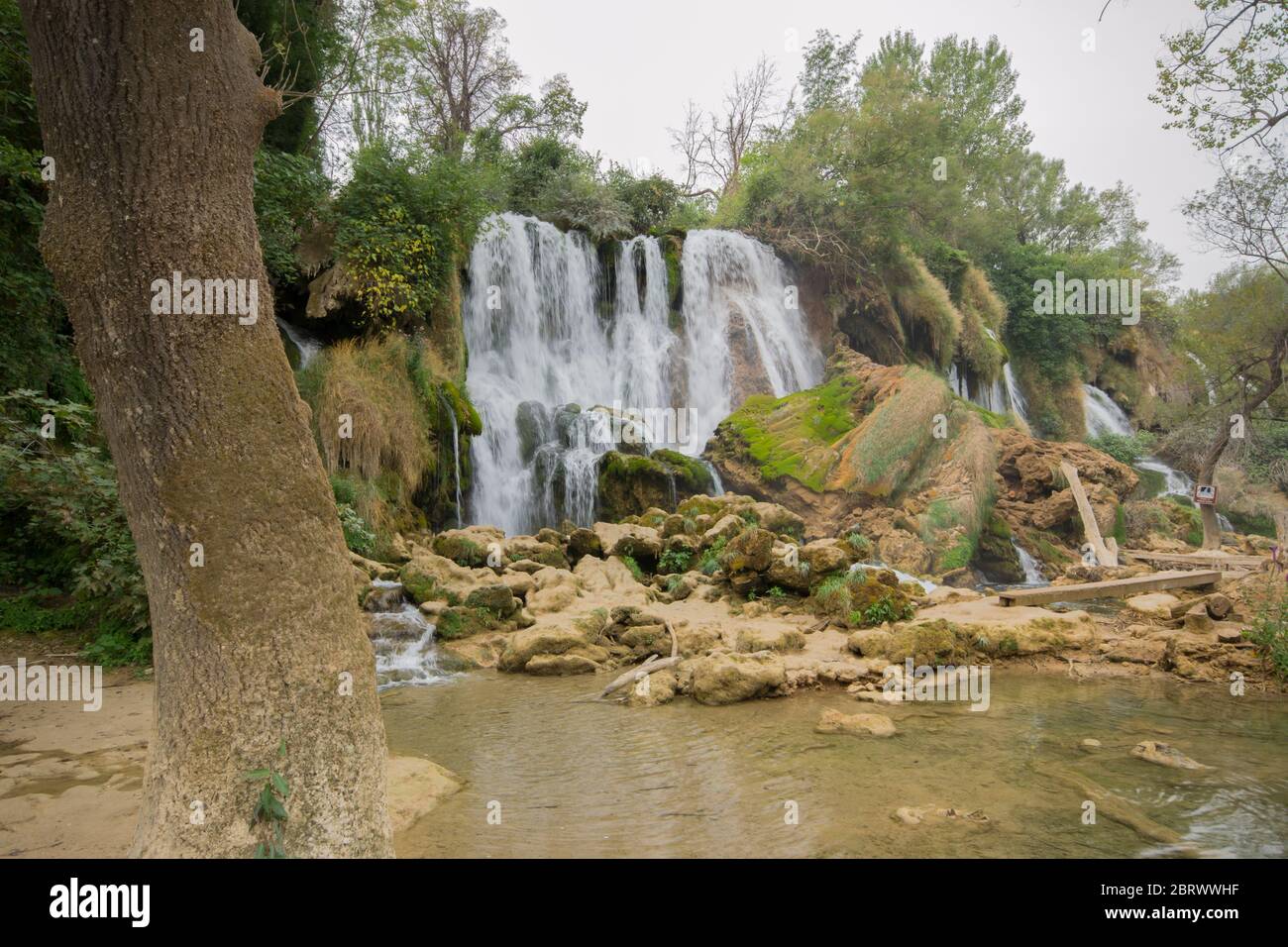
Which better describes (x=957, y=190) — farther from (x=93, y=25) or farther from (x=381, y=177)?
(x=93, y=25)

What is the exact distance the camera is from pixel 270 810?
112 inches

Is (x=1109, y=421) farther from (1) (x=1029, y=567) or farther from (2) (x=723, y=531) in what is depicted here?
(2) (x=723, y=531)

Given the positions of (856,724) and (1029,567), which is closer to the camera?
(856,724)

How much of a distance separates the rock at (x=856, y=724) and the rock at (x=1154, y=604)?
5321mm

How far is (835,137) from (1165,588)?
1941 cm

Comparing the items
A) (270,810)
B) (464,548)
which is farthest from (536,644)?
(270,810)

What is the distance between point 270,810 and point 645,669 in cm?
488

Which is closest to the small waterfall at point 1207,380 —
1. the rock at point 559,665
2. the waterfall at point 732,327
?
the waterfall at point 732,327

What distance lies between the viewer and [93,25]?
2.71 m

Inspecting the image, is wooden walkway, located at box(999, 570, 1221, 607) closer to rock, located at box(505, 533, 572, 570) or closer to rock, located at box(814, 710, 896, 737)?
rock, located at box(814, 710, 896, 737)

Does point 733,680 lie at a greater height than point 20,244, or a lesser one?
lesser

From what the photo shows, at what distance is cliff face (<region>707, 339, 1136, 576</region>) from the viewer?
548 inches

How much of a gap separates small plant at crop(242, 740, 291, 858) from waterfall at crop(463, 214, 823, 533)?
11.0 metres

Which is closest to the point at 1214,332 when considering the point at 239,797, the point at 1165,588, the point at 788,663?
the point at 1165,588
